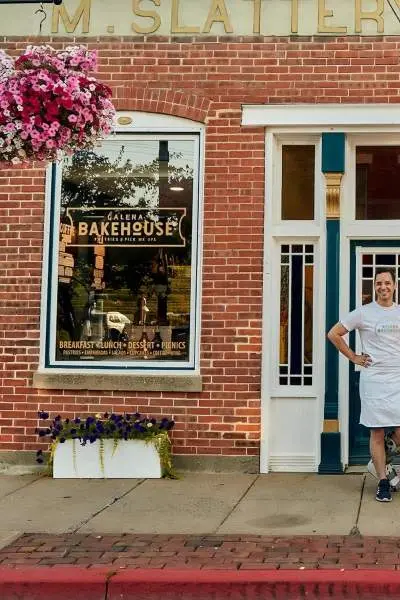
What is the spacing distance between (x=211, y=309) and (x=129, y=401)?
128 centimetres

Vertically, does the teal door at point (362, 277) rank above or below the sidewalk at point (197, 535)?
above

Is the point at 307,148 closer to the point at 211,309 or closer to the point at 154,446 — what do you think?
the point at 211,309

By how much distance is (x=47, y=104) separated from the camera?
17.8 ft

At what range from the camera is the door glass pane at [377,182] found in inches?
336

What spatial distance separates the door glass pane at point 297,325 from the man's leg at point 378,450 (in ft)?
5.00

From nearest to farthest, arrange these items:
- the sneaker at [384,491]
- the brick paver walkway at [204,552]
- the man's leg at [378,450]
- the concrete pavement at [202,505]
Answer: the brick paver walkway at [204,552] → the concrete pavement at [202,505] → the sneaker at [384,491] → the man's leg at [378,450]

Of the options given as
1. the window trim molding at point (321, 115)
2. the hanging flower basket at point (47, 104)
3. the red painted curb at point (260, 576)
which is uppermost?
the window trim molding at point (321, 115)

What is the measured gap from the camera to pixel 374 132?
8.38 metres

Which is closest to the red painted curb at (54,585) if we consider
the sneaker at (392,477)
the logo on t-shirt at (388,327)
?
the sneaker at (392,477)

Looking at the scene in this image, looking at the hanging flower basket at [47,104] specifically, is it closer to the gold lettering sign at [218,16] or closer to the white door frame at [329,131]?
the white door frame at [329,131]

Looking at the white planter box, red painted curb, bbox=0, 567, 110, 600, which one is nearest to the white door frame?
the white planter box

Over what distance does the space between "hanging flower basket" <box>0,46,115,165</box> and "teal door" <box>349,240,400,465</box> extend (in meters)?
3.67

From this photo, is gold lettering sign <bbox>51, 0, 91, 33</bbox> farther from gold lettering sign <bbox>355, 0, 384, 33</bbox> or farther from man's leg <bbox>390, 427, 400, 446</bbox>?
man's leg <bbox>390, 427, 400, 446</bbox>

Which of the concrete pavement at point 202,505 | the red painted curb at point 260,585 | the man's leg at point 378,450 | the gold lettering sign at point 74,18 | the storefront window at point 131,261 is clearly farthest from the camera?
the gold lettering sign at point 74,18
